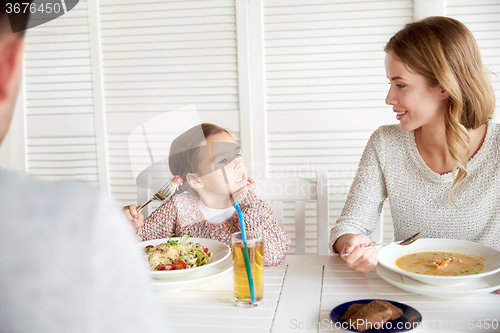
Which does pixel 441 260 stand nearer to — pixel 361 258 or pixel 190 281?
pixel 361 258

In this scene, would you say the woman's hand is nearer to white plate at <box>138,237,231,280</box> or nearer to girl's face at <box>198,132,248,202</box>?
white plate at <box>138,237,231,280</box>

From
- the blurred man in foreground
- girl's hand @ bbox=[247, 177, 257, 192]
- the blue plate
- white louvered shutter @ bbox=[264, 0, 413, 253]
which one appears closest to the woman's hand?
the blue plate

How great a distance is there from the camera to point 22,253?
0.22m

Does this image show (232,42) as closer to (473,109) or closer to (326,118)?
(326,118)

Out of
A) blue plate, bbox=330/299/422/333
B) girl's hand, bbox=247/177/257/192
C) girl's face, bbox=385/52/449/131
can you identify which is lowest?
blue plate, bbox=330/299/422/333

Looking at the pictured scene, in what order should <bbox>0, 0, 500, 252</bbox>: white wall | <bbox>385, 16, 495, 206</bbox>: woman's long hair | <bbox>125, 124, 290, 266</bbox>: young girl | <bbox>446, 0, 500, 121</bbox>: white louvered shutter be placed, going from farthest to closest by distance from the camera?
<bbox>0, 0, 500, 252</bbox>: white wall → <bbox>446, 0, 500, 121</bbox>: white louvered shutter → <bbox>125, 124, 290, 266</bbox>: young girl → <bbox>385, 16, 495, 206</bbox>: woman's long hair

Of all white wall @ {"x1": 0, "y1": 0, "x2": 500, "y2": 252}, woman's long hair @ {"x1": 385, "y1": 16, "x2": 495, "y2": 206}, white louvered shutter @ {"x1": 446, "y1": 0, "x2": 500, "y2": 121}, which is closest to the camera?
woman's long hair @ {"x1": 385, "y1": 16, "x2": 495, "y2": 206}

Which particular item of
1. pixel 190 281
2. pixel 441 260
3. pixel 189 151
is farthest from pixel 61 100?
pixel 441 260

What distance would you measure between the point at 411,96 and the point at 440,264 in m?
0.50

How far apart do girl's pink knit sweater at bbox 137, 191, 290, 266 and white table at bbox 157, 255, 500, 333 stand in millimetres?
235

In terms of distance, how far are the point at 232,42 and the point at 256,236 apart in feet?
4.86

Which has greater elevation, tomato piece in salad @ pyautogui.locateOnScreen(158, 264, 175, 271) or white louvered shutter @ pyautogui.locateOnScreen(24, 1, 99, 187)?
white louvered shutter @ pyautogui.locateOnScreen(24, 1, 99, 187)

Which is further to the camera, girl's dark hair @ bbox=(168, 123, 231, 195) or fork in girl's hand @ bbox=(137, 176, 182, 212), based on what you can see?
girl's dark hair @ bbox=(168, 123, 231, 195)

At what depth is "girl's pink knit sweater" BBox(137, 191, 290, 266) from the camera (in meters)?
1.22
